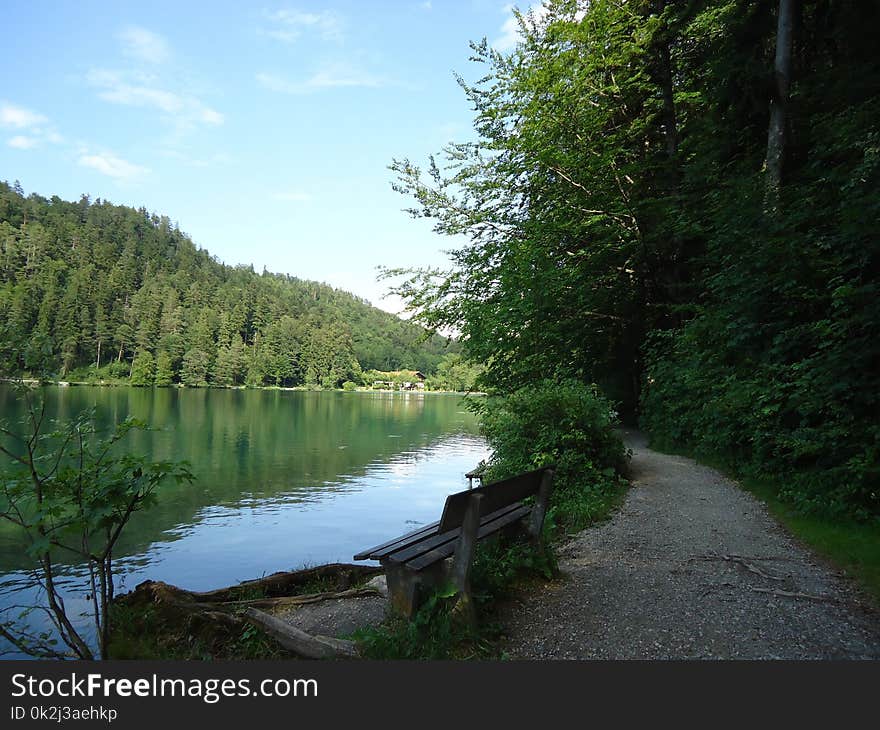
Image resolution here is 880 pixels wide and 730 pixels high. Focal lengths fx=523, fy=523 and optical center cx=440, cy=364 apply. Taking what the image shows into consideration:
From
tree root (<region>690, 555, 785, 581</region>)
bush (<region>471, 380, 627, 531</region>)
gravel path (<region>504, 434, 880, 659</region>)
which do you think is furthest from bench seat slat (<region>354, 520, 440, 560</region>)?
bush (<region>471, 380, 627, 531</region>)

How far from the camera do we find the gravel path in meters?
3.58

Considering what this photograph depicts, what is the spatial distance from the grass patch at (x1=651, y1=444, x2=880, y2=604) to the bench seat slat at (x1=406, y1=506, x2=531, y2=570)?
2.96m

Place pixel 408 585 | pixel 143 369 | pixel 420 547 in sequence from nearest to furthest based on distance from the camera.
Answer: pixel 408 585
pixel 420 547
pixel 143 369

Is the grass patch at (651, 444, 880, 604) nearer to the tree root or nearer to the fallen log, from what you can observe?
the tree root

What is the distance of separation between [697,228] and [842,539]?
7.72 m

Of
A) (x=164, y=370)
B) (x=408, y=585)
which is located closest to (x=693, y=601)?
(x=408, y=585)

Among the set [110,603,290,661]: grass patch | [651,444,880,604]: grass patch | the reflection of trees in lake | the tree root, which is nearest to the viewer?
[110,603,290,661]: grass patch

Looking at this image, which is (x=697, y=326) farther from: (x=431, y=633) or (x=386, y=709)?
(x=386, y=709)

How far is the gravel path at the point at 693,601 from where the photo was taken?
3580 mm

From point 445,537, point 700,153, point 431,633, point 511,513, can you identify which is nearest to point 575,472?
point 511,513

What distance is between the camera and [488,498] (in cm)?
408

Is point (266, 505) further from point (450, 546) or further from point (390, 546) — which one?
point (450, 546)

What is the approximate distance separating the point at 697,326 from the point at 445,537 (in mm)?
7978

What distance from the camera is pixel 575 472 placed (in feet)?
29.5
